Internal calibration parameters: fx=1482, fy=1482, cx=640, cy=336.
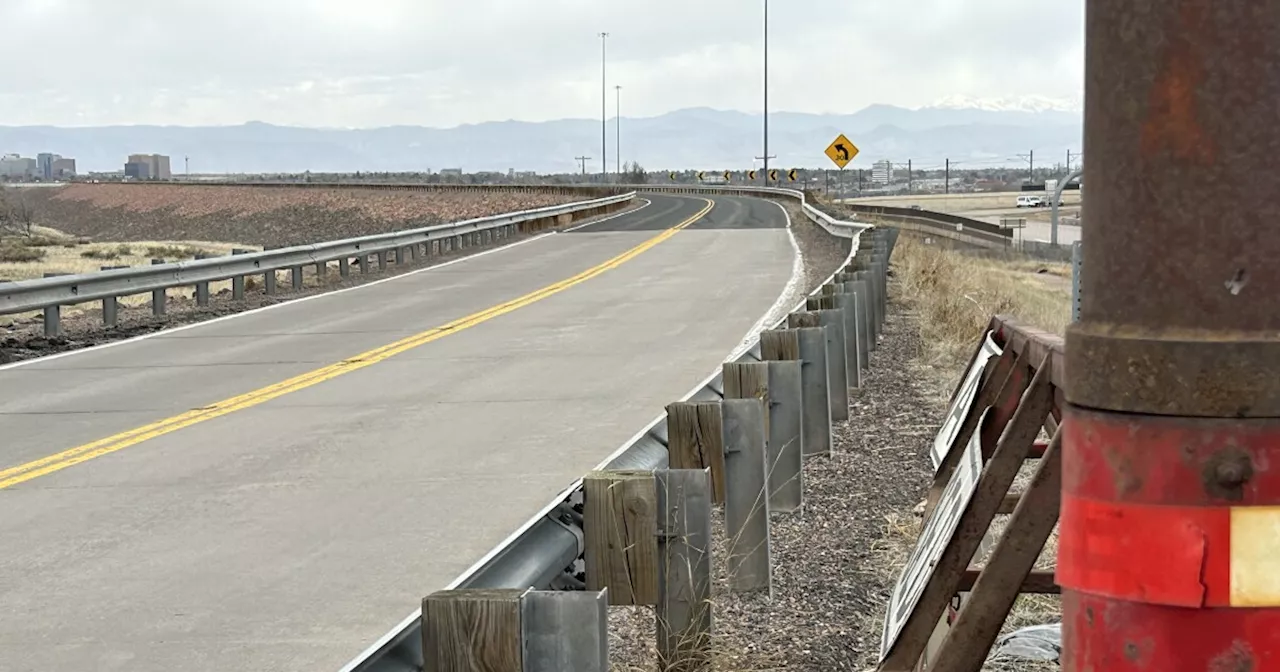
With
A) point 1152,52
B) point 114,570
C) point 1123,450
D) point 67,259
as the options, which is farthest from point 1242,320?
point 67,259

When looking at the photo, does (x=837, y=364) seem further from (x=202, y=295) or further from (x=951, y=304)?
(x=202, y=295)

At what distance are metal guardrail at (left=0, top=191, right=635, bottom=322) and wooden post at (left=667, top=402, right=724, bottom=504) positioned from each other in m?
11.5

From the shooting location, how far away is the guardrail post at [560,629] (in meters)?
2.92

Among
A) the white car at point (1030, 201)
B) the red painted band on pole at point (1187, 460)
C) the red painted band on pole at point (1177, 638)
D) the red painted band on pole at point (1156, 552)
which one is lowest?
the red painted band on pole at point (1177, 638)

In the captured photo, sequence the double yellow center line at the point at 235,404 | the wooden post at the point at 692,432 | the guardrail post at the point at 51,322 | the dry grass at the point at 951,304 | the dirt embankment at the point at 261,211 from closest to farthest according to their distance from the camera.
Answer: the wooden post at the point at 692,432 < the double yellow center line at the point at 235,404 < the dry grass at the point at 951,304 < the guardrail post at the point at 51,322 < the dirt embankment at the point at 261,211

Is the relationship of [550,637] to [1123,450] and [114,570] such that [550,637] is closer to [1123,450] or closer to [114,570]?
[1123,450]

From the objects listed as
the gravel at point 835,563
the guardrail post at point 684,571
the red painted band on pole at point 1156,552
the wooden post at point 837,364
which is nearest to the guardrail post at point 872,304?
the gravel at point 835,563

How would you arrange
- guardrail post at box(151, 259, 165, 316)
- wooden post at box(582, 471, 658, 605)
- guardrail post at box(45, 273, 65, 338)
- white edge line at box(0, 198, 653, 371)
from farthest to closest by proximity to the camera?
guardrail post at box(151, 259, 165, 316), guardrail post at box(45, 273, 65, 338), white edge line at box(0, 198, 653, 371), wooden post at box(582, 471, 658, 605)

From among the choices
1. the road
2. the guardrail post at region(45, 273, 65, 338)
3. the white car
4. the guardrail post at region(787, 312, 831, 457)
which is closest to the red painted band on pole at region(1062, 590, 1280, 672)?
the road

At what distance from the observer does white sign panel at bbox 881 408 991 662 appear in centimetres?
381

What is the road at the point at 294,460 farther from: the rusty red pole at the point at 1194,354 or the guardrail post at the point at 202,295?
the rusty red pole at the point at 1194,354

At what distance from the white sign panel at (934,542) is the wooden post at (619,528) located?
2.37 feet

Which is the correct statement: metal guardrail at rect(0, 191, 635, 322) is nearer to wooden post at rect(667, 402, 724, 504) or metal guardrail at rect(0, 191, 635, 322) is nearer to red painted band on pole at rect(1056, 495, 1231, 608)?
wooden post at rect(667, 402, 724, 504)

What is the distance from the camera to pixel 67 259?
4288 centimetres
